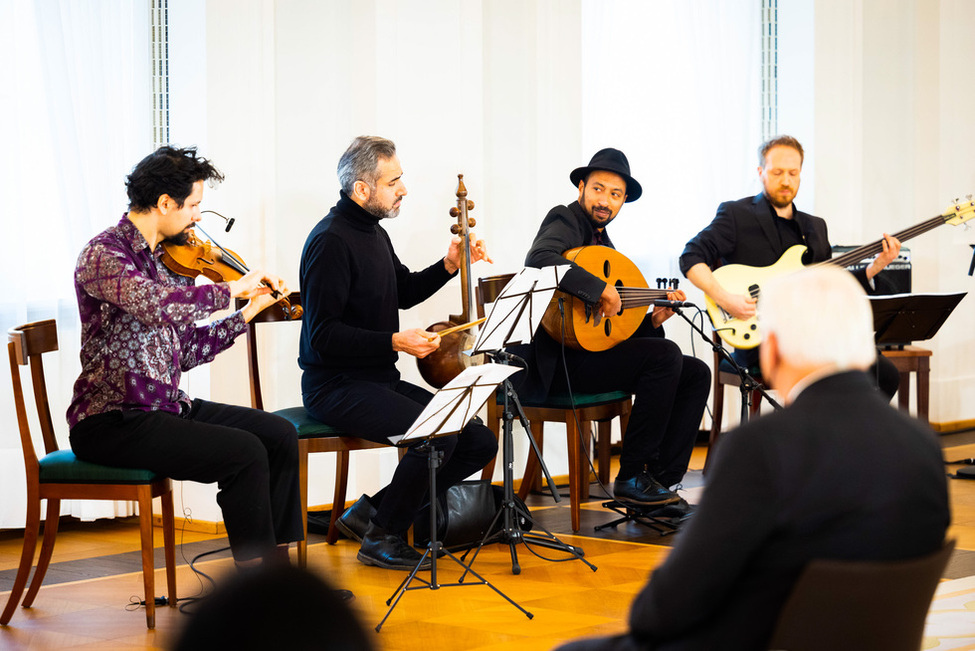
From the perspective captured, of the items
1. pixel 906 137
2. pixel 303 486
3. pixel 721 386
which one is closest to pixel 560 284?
pixel 303 486

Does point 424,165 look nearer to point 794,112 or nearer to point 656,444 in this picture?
point 656,444

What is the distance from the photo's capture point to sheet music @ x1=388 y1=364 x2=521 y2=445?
8.56ft

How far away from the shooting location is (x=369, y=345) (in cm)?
333

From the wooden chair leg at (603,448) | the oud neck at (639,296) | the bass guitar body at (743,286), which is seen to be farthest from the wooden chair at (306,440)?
the bass guitar body at (743,286)

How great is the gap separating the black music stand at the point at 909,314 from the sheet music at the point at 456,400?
1.95m

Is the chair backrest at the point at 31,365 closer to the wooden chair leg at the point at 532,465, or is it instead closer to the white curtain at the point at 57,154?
the white curtain at the point at 57,154

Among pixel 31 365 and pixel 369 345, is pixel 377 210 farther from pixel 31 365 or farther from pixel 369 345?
pixel 31 365

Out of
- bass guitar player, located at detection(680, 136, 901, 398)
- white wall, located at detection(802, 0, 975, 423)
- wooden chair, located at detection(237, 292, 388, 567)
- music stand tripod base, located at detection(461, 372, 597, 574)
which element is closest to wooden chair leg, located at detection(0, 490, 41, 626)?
wooden chair, located at detection(237, 292, 388, 567)

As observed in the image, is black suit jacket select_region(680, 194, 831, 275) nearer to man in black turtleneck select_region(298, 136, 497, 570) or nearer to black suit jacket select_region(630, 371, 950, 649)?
man in black turtleneck select_region(298, 136, 497, 570)

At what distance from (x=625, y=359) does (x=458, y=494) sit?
33.8 inches

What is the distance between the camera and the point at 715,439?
5.04 meters

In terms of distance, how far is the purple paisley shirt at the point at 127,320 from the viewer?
2711mm

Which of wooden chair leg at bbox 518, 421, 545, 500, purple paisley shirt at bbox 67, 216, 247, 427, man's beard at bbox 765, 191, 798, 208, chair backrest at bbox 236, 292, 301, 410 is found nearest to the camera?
purple paisley shirt at bbox 67, 216, 247, 427

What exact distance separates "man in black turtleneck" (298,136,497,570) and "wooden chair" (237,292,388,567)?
0.05 meters
